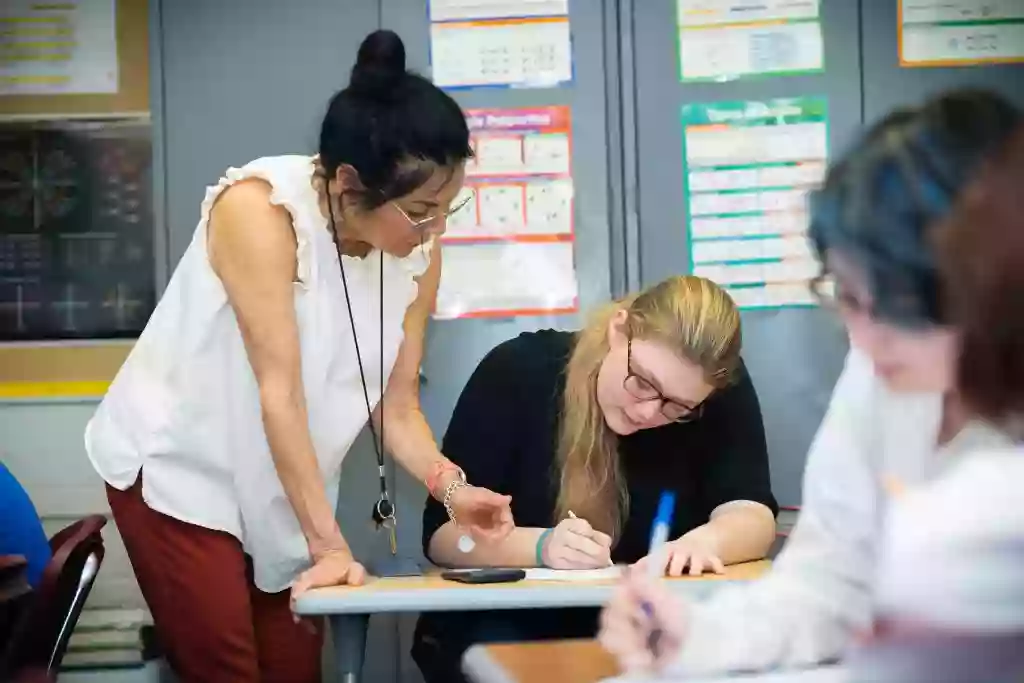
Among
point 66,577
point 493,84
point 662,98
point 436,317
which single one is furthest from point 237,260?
point 662,98

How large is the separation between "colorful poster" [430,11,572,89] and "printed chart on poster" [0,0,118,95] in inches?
29.6

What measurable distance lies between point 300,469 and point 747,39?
142 cm

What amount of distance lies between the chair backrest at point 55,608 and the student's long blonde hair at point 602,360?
737 mm

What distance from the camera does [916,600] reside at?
509 millimetres

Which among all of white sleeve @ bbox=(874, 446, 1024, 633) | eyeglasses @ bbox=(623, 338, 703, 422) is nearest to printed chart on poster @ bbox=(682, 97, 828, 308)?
eyeglasses @ bbox=(623, 338, 703, 422)

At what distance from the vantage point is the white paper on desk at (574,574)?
1.56 metres

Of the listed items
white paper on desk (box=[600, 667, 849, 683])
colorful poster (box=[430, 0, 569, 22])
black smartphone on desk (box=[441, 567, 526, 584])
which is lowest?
black smartphone on desk (box=[441, 567, 526, 584])

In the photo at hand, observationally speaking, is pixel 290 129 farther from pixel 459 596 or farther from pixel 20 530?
pixel 459 596

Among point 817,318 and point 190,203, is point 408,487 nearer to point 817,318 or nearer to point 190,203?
point 190,203

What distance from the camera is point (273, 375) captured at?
171 centimetres

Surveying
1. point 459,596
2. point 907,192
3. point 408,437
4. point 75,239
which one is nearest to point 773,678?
point 907,192

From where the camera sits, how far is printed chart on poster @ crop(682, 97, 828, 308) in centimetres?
251

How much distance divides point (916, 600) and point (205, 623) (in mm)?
1471

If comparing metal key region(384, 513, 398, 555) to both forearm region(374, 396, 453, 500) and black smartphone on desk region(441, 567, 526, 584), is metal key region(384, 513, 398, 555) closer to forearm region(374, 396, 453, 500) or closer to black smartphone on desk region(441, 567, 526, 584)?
forearm region(374, 396, 453, 500)
